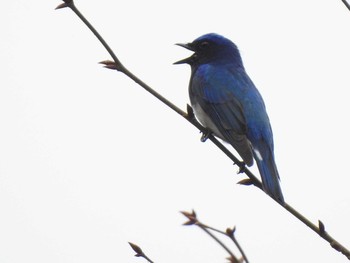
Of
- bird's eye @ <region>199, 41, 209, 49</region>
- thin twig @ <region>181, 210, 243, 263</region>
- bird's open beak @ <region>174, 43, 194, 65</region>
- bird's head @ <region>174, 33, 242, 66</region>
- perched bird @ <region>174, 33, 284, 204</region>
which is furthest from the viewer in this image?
bird's eye @ <region>199, 41, 209, 49</region>

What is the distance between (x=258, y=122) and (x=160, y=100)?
3.18 meters

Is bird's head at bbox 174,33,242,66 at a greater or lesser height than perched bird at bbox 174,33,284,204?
greater

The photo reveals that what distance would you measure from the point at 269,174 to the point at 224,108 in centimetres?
150

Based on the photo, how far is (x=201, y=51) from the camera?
862 cm

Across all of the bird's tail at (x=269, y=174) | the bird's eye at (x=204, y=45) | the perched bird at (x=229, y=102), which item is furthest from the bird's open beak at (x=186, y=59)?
the bird's tail at (x=269, y=174)

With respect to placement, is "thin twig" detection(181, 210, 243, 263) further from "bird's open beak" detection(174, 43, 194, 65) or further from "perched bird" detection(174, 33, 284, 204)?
"bird's open beak" detection(174, 43, 194, 65)

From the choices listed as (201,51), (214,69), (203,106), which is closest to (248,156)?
(203,106)

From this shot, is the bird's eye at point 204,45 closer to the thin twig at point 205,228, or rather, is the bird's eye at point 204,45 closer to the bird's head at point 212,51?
the bird's head at point 212,51

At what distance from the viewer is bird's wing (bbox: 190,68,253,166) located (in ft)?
21.7

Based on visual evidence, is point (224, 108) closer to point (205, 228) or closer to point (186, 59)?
point (186, 59)

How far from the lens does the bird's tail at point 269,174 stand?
5.05m

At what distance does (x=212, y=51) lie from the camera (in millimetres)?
8742

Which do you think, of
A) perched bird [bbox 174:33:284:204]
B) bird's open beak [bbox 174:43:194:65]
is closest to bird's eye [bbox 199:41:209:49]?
perched bird [bbox 174:33:284:204]

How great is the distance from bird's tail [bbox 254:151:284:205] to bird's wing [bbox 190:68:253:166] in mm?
135
